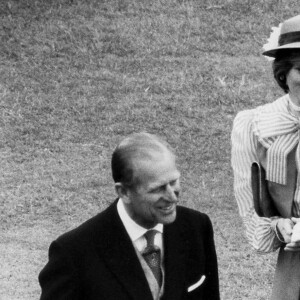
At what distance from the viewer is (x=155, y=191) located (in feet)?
12.7

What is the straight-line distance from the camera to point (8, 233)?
7.66m

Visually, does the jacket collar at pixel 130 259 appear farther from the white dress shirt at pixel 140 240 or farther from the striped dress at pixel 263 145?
the striped dress at pixel 263 145

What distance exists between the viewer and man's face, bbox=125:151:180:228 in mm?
3848

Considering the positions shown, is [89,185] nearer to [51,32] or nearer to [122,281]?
[51,32]

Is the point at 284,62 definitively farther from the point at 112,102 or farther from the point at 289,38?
the point at 112,102

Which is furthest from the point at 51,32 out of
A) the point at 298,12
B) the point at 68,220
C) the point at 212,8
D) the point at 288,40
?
the point at 288,40

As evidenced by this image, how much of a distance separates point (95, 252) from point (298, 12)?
27.3ft

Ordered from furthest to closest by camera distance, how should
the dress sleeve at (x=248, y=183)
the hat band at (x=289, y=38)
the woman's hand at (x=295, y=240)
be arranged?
the dress sleeve at (x=248, y=183)
the hat band at (x=289, y=38)
the woman's hand at (x=295, y=240)

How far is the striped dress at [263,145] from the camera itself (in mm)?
4336

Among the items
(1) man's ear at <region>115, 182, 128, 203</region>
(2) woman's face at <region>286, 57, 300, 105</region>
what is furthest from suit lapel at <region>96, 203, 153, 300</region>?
(2) woman's face at <region>286, 57, 300, 105</region>

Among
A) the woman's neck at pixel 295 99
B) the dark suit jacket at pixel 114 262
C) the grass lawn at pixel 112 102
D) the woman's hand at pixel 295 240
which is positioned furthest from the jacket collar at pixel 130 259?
the grass lawn at pixel 112 102

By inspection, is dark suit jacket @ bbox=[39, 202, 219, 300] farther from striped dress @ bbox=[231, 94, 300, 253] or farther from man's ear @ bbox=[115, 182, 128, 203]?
striped dress @ bbox=[231, 94, 300, 253]

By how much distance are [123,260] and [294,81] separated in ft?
3.40

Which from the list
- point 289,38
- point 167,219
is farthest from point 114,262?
point 289,38
